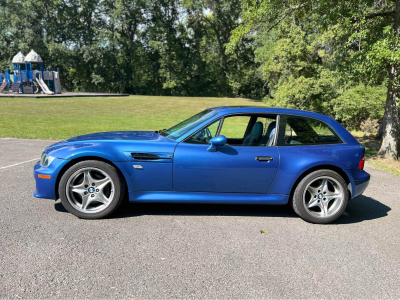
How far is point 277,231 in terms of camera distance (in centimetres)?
398

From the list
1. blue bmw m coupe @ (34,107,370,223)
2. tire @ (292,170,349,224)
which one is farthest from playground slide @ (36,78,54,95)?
tire @ (292,170,349,224)

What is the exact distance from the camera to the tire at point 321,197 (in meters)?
4.26

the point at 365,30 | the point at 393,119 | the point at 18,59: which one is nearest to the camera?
the point at 365,30

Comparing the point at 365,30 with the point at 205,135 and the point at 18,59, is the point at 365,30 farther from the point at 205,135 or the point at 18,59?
the point at 18,59

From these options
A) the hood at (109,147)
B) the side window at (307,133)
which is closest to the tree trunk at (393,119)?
the side window at (307,133)

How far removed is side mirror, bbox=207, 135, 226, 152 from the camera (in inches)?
159

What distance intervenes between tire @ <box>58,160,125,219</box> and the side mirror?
121 centimetres

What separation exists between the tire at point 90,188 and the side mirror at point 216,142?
3.96 feet

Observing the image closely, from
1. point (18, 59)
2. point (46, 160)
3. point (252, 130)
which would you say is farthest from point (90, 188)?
point (18, 59)

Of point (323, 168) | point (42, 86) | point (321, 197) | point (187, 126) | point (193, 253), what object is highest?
point (42, 86)

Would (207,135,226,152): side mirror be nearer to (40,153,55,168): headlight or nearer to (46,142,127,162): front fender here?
(46,142,127,162): front fender

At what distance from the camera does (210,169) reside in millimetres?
4086

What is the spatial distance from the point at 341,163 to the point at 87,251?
328cm

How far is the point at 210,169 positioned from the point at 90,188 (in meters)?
1.52
